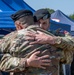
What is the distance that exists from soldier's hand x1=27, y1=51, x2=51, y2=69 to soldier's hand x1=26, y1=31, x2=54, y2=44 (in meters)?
0.09

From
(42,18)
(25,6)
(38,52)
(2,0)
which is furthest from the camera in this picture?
(25,6)

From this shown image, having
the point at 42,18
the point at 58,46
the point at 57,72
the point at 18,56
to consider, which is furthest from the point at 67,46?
the point at 42,18

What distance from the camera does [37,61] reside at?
2.31 m

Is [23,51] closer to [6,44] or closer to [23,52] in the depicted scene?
[23,52]

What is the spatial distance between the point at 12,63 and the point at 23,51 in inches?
4.9

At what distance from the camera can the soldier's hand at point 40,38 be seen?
2.30 metres

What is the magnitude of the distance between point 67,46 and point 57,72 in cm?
23

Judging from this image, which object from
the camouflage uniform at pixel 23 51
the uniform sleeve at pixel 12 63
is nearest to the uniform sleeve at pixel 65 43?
the camouflage uniform at pixel 23 51

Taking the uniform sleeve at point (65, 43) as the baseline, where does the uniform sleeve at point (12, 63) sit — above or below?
below

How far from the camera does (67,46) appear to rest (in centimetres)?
239

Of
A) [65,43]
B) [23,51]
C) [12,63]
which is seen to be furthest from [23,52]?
[65,43]

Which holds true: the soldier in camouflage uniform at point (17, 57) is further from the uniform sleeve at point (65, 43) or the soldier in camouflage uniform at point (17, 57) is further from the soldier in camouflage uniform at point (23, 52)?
the uniform sleeve at point (65, 43)

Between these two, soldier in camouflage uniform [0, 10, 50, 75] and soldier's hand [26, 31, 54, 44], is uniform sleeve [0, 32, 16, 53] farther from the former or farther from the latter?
soldier's hand [26, 31, 54, 44]

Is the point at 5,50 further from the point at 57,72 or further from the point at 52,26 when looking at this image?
the point at 52,26
